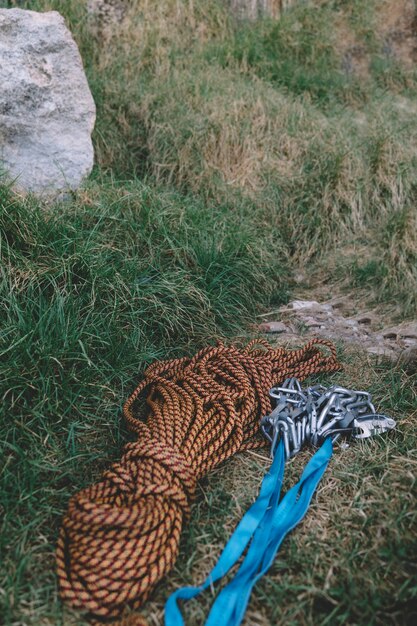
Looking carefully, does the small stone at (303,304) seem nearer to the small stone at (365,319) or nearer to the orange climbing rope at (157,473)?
the small stone at (365,319)

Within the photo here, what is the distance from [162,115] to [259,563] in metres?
3.87

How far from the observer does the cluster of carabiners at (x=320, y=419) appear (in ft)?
8.24

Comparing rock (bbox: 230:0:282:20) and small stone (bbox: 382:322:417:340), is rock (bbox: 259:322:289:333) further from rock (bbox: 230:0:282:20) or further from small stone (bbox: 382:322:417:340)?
rock (bbox: 230:0:282:20)

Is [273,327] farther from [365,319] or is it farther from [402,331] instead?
[402,331]

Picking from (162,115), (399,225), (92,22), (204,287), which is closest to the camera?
(204,287)

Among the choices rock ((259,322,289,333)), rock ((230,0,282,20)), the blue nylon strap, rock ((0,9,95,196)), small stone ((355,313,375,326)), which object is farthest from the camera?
rock ((230,0,282,20))

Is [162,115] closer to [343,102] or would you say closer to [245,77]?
[245,77]

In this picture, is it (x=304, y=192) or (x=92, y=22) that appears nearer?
(x=304, y=192)

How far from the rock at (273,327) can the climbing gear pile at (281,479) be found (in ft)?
2.37

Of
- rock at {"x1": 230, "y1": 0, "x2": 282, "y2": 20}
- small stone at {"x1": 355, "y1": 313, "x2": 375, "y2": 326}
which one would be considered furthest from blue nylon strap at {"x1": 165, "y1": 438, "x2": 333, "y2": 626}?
rock at {"x1": 230, "y1": 0, "x2": 282, "y2": 20}


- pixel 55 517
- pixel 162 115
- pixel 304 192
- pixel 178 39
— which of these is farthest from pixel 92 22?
pixel 55 517

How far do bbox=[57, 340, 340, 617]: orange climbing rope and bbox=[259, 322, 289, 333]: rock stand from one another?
2.02ft

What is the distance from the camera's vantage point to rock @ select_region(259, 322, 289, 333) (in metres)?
3.59

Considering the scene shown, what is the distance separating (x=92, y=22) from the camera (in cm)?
530
